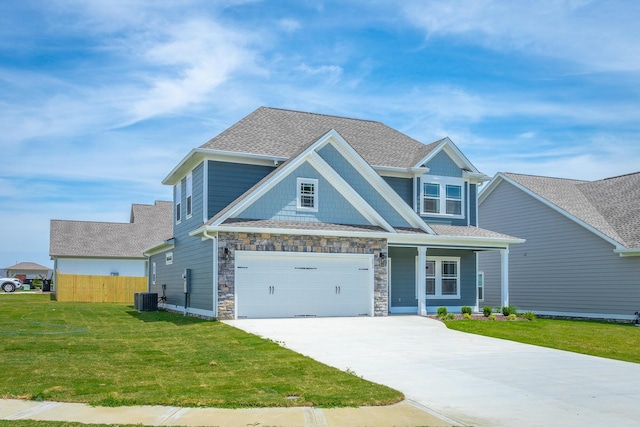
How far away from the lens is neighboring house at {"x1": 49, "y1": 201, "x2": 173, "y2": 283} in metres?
45.1

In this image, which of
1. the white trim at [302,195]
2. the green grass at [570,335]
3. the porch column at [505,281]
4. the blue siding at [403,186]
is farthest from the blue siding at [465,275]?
the white trim at [302,195]

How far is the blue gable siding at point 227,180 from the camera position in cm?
2245

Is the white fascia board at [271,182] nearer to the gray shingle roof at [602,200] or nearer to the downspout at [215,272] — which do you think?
the downspout at [215,272]

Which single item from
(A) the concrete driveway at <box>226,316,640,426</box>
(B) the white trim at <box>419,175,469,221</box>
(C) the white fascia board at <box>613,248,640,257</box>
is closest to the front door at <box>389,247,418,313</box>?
(B) the white trim at <box>419,175,469,221</box>

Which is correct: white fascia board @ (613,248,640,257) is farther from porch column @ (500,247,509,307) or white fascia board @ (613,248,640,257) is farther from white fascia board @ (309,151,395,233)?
white fascia board @ (309,151,395,233)

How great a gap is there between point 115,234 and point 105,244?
4.96ft

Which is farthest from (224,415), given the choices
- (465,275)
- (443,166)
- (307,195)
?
(465,275)

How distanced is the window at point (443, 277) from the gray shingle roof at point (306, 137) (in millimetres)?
4359

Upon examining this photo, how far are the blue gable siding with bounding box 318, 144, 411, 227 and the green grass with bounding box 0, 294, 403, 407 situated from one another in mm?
8265

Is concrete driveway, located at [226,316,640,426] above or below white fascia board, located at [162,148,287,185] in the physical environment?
below

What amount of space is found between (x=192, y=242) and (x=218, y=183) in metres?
3.06

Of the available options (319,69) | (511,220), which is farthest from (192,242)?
(511,220)

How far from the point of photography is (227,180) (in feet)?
74.5

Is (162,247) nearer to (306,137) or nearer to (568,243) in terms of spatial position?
(306,137)
